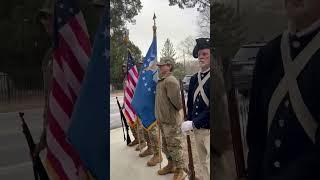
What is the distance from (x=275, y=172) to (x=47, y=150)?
1116 mm

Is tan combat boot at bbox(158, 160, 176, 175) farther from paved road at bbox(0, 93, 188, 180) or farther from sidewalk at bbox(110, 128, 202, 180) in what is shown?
paved road at bbox(0, 93, 188, 180)

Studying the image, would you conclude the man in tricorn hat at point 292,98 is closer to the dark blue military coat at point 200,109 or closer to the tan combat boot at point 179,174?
the dark blue military coat at point 200,109

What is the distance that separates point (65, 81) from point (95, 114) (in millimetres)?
221

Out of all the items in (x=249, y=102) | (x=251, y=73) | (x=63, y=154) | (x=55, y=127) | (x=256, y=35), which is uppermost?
(x=256, y=35)

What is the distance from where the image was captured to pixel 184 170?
5.36 m

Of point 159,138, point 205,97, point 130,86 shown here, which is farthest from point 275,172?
point 130,86

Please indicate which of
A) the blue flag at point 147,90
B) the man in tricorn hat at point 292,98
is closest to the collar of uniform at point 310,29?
the man in tricorn hat at point 292,98

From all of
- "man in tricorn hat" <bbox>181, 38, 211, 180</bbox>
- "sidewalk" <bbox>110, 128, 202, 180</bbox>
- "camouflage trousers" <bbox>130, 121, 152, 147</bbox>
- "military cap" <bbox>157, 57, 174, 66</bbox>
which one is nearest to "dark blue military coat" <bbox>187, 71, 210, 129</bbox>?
"man in tricorn hat" <bbox>181, 38, 211, 180</bbox>

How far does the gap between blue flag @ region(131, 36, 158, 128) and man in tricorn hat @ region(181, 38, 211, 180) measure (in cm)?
171

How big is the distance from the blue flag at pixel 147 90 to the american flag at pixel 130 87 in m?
0.93

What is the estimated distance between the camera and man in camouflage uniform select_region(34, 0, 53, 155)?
2.02 m

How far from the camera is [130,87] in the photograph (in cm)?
713

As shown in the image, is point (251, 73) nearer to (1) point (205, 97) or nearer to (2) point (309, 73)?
(2) point (309, 73)

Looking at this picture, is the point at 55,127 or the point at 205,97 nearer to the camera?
the point at 55,127
